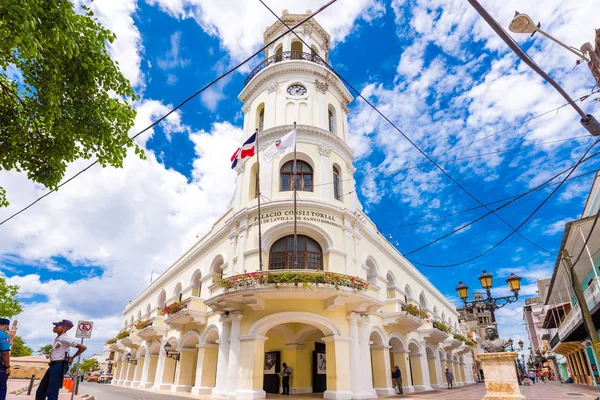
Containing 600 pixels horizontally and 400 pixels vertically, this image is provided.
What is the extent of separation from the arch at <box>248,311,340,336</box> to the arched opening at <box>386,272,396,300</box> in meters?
8.33

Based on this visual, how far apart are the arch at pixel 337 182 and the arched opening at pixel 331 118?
2.58 meters

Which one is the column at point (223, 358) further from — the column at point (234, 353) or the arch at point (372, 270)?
the arch at point (372, 270)

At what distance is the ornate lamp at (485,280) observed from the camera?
37.9 ft

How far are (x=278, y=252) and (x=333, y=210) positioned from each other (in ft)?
10.7

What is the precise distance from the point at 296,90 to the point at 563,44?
1535 centimetres

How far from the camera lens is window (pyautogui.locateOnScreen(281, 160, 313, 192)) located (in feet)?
56.9

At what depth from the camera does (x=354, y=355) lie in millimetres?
13766

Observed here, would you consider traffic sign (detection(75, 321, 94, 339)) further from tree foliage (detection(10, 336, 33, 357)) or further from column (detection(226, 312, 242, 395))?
tree foliage (detection(10, 336, 33, 357))

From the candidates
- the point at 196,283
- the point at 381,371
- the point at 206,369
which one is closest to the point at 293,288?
the point at 381,371

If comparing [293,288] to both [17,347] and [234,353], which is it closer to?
[234,353]

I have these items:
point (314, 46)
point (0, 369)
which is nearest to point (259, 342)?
point (0, 369)

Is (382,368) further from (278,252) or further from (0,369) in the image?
(0,369)

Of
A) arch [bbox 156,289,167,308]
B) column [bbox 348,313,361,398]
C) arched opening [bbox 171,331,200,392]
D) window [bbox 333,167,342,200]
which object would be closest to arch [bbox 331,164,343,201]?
window [bbox 333,167,342,200]

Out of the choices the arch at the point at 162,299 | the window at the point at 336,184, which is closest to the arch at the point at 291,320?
the window at the point at 336,184
